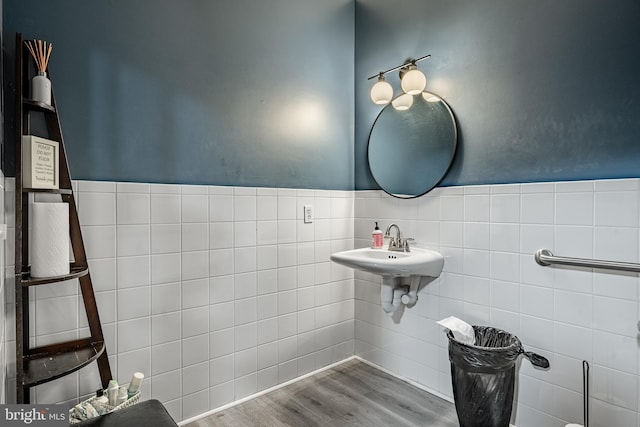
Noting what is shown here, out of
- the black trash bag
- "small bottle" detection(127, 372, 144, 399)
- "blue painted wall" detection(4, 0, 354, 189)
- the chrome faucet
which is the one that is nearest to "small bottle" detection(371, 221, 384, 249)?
the chrome faucet

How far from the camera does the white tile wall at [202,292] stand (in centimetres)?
156

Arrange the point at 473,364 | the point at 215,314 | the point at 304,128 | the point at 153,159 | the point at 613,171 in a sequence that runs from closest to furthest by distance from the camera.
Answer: the point at 613,171, the point at 473,364, the point at 153,159, the point at 215,314, the point at 304,128

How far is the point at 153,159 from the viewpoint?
5.64ft

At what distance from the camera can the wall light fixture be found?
6.50ft

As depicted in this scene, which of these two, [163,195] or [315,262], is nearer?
[163,195]

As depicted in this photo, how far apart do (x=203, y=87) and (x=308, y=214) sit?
0.97 meters

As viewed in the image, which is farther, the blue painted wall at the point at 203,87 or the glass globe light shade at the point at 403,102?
the glass globe light shade at the point at 403,102

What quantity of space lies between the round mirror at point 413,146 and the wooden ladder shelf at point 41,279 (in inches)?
67.7

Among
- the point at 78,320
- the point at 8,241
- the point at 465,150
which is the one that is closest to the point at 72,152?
the point at 8,241

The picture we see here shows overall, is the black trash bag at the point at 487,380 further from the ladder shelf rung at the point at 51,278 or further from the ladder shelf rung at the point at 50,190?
the ladder shelf rung at the point at 50,190

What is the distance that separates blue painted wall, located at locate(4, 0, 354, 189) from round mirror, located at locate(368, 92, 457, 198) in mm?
286

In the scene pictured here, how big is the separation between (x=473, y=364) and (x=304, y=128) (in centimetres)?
163

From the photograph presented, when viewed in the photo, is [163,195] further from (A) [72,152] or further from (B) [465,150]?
(B) [465,150]

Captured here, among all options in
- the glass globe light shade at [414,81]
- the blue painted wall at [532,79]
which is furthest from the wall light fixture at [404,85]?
the blue painted wall at [532,79]
